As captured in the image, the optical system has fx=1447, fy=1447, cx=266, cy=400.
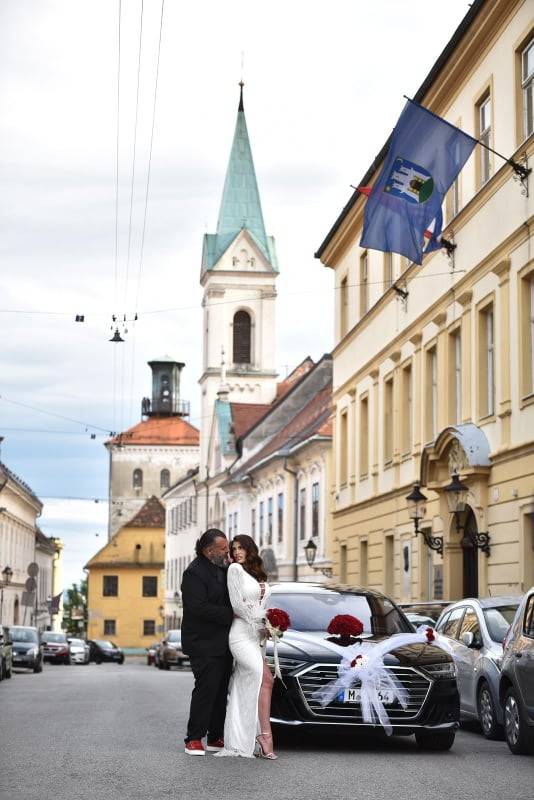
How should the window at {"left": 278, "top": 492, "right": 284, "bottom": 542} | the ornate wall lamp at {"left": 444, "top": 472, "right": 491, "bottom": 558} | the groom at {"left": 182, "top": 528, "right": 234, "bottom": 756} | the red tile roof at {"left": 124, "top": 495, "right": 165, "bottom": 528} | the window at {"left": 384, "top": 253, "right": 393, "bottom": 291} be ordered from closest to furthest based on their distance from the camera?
the groom at {"left": 182, "top": 528, "right": 234, "bottom": 756} < the ornate wall lamp at {"left": 444, "top": 472, "right": 491, "bottom": 558} < the window at {"left": 384, "top": 253, "right": 393, "bottom": 291} < the window at {"left": 278, "top": 492, "right": 284, "bottom": 542} < the red tile roof at {"left": 124, "top": 495, "right": 165, "bottom": 528}

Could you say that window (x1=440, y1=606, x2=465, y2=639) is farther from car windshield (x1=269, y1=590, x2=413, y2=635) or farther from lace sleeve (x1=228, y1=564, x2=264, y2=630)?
lace sleeve (x1=228, y1=564, x2=264, y2=630)

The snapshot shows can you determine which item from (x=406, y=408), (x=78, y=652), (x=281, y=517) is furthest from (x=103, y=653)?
(x=406, y=408)

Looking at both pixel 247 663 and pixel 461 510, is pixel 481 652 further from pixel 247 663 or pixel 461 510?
pixel 461 510

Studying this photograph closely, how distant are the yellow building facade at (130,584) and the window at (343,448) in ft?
232

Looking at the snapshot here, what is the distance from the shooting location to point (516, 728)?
42.3ft

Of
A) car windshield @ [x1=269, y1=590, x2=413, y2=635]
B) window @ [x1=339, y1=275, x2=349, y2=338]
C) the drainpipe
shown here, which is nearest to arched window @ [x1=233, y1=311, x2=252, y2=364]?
the drainpipe

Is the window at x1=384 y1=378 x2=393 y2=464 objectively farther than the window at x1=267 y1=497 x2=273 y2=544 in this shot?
No

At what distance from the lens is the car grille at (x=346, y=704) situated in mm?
12719

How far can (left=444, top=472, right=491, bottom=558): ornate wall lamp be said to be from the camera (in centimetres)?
2605

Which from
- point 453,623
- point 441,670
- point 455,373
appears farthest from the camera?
point 455,373

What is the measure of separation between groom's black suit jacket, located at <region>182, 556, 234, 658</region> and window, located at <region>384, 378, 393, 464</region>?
950 inches

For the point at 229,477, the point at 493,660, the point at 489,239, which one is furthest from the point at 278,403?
the point at 493,660

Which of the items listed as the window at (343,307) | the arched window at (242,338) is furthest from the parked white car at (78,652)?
the window at (343,307)

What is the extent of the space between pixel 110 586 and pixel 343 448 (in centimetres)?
7415
